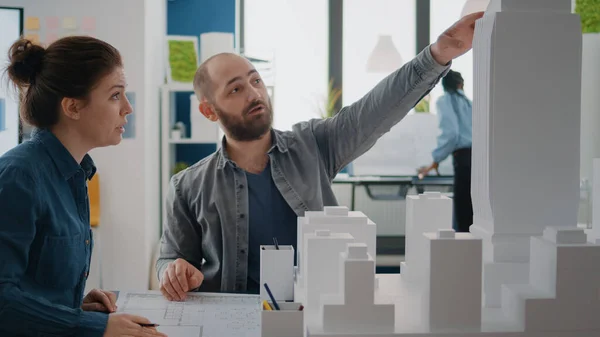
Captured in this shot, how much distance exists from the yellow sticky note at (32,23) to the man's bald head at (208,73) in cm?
252

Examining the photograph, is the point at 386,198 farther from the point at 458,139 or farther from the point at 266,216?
the point at 266,216

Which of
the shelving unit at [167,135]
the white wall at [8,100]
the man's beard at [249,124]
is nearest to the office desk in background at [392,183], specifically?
the shelving unit at [167,135]

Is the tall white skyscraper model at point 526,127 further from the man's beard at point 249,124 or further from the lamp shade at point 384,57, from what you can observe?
the lamp shade at point 384,57

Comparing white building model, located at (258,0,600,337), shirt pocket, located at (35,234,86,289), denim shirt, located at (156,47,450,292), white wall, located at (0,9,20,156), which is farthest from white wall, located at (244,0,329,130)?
white building model, located at (258,0,600,337)

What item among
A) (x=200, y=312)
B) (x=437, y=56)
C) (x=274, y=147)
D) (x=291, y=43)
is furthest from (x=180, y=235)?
(x=291, y=43)

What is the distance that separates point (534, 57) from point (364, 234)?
1.34ft

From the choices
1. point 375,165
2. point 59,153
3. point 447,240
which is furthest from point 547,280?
point 375,165

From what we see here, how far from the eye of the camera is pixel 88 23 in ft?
13.7

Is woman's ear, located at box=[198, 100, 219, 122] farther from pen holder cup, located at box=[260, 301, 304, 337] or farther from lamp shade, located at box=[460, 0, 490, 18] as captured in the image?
lamp shade, located at box=[460, 0, 490, 18]

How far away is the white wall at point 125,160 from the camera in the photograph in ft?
13.8

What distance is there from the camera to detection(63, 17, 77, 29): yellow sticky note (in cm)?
417

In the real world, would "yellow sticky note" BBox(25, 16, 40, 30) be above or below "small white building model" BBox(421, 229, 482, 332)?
above

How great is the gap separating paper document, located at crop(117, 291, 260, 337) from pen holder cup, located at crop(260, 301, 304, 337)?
38cm

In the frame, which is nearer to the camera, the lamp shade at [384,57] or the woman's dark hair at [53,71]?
the woman's dark hair at [53,71]
